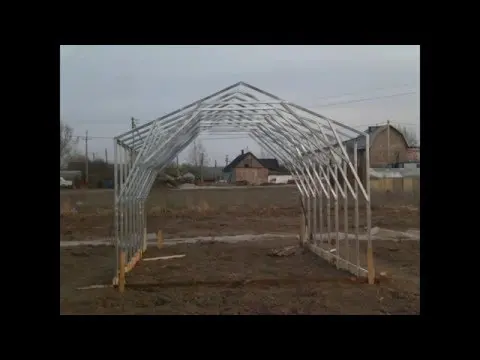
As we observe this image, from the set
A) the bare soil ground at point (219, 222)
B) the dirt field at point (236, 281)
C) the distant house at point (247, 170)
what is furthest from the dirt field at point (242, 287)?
the distant house at point (247, 170)

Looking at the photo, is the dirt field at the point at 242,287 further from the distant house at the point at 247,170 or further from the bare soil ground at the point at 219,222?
the distant house at the point at 247,170

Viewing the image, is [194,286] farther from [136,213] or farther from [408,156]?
[408,156]

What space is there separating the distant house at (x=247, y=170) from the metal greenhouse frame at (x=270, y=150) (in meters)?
37.5

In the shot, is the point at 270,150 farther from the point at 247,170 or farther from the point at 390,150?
the point at 247,170

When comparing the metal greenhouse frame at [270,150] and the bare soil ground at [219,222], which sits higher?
the metal greenhouse frame at [270,150]

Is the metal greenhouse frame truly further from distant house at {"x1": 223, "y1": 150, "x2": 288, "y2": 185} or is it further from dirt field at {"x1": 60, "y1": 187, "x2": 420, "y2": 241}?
distant house at {"x1": 223, "y1": 150, "x2": 288, "y2": 185}

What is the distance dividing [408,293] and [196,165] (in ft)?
146

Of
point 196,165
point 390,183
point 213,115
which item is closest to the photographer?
point 213,115

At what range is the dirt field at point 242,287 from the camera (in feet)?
27.1

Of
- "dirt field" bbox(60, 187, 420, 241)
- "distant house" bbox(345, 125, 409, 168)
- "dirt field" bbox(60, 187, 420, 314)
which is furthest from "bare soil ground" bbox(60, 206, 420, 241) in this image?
"distant house" bbox(345, 125, 409, 168)

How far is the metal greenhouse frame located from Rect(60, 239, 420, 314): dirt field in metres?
0.50

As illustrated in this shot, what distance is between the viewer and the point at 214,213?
30.3m

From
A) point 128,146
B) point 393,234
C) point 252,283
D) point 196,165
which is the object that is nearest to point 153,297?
point 252,283

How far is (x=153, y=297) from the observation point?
354 inches
